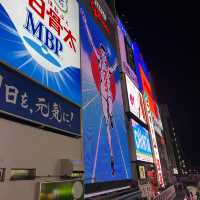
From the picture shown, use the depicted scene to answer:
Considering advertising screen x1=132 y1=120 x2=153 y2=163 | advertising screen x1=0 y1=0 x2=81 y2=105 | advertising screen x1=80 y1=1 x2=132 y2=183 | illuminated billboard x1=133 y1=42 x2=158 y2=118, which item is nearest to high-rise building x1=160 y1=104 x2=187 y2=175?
illuminated billboard x1=133 y1=42 x2=158 y2=118

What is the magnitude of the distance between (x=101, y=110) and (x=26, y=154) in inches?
72.1

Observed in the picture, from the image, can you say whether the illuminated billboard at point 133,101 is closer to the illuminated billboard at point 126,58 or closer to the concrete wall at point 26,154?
the illuminated billboard at point 126,58

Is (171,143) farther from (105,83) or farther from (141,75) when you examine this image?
(105,83)

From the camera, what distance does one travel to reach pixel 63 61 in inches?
92.5

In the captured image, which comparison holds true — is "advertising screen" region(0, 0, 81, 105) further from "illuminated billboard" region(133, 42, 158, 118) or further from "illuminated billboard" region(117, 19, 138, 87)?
"illuminated billboard" region(133, 42, 158, 118)

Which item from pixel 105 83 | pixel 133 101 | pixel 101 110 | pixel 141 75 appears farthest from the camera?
pixel 141 75

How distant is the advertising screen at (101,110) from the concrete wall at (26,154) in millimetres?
663

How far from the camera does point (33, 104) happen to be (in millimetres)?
1682

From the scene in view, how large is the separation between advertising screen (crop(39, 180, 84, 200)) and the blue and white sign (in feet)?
1.53

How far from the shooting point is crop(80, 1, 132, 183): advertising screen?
2.72 meters

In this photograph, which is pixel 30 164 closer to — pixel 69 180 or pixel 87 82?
pixel 69 180

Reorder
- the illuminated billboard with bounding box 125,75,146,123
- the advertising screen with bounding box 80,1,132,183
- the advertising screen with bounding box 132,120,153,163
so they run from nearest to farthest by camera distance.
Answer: the advertising screen with bounding box 80,1,132,183 → the advertising screen with bounding box 132,120,153,163 → the illuminated billboard with bounding box 125,75,146,123

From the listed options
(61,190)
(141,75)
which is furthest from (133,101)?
(61,190)

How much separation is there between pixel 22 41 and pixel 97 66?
189cm
